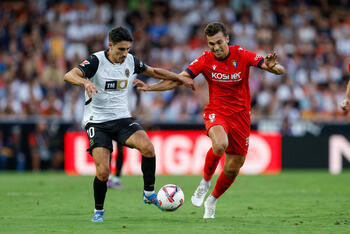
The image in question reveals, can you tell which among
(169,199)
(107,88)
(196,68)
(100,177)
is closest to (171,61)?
(196,68)

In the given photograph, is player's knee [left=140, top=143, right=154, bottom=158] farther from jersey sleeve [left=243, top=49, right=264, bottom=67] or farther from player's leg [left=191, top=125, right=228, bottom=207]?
jersey sleeve [left=243, top=49, right=264, bottom=67]

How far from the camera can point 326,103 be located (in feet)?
66.2

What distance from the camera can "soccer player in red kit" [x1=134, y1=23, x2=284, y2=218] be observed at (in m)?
8.59

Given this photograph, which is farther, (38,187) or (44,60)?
(44,60)

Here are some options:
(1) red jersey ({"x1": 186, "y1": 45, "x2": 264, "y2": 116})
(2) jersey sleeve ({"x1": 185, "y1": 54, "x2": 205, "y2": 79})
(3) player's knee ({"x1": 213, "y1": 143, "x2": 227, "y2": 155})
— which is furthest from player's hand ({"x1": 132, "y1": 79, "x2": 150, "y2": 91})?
(3) player's knee ({"x1": 213, "y1": 143, "x2": 227, "y2": 155})

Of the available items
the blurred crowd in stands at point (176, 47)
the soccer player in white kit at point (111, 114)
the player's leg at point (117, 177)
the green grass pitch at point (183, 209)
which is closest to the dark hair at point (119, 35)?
the soccer player in white kit at point (111, 114)

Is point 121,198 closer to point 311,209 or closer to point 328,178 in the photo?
point 311,209

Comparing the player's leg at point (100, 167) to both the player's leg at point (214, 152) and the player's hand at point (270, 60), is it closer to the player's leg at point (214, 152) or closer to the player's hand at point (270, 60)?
the player's leg at point (214, 152)

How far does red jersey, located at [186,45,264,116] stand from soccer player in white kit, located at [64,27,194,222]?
106cm

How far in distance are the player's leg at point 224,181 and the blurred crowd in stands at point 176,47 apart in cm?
946

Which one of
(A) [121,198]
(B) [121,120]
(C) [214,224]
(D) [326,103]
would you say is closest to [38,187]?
(A) [121,198]

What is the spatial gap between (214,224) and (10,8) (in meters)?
17.5

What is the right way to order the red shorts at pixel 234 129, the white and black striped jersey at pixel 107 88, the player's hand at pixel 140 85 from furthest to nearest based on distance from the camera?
the player's hand at pixel 140 85 < the red shorts at pixel 234 129 < the white and black striped jersey at pixel 107 88

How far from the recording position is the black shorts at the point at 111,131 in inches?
325
